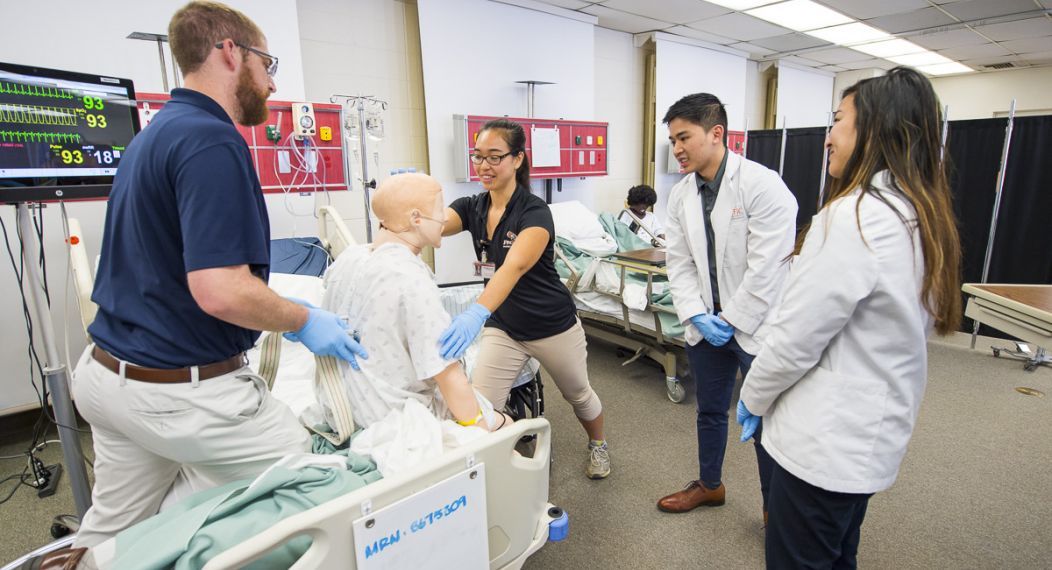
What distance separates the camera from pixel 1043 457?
246 centimetres

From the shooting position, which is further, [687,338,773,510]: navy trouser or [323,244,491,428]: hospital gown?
[687,338,773,510]: navy trouser

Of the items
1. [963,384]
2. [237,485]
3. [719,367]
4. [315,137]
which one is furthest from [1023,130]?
[237,485]

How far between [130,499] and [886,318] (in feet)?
5.42

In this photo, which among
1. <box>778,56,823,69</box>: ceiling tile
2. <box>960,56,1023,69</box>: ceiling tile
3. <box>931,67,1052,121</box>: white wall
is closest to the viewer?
<box>778,56,823,69</box>: ceiling tile

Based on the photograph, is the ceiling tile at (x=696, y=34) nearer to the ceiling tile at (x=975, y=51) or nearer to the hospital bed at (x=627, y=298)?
the hospital bed at (x=627, y=298)

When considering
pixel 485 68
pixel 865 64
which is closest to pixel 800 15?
pixel 485 68

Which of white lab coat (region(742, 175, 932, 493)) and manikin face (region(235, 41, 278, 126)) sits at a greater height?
manikin face (region(235, 41, 278, 126))

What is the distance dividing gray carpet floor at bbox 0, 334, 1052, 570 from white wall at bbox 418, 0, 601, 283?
2119mm

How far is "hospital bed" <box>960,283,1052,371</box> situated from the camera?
1.55 meters

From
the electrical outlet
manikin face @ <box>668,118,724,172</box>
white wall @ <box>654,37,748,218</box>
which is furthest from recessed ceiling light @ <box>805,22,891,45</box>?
the electrical outlet

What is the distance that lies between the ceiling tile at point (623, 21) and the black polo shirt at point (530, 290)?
138 inches

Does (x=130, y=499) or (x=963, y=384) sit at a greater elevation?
(x=130, y=499)

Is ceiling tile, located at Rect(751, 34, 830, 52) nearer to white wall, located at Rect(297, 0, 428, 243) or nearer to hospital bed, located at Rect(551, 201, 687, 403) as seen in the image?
hospital bed, located at Rect(551, 201, 687, 403)

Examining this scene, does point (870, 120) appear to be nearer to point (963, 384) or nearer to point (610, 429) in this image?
point (610, 429)
